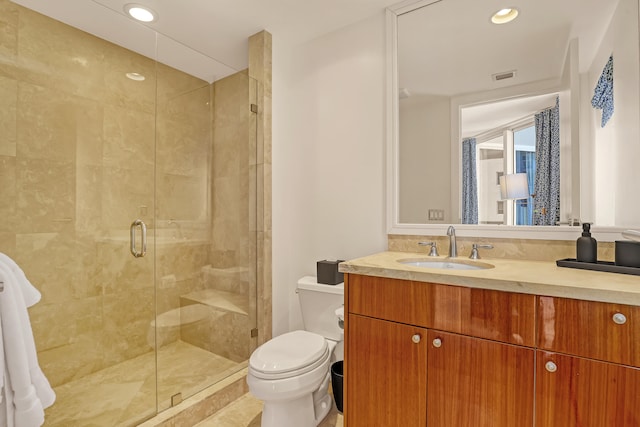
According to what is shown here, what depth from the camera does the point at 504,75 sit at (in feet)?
5.15

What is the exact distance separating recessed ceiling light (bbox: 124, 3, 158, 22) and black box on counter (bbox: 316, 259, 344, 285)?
1853 mm

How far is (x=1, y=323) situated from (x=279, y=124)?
179 cm

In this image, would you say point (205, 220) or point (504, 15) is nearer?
point (504, 15)

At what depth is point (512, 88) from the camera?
154 centimetres

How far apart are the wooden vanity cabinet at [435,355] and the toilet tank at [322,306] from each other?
0.49 m

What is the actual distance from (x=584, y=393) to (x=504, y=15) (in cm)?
169

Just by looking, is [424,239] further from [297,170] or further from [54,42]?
[54,42]

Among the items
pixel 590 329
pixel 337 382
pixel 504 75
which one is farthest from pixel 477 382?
pixel 504 75

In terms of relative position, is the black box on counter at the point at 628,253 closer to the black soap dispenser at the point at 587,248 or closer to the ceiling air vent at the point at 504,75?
the black soap dispenser at the point at 587,248

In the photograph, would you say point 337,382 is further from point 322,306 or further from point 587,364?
point 587,364

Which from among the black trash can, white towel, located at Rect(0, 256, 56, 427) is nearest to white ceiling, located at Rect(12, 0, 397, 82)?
white towel, located at Rect(0, 256, 56, 427)

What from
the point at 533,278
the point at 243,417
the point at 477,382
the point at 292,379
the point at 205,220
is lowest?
the point at 243,417

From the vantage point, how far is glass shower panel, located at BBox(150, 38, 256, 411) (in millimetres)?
2158

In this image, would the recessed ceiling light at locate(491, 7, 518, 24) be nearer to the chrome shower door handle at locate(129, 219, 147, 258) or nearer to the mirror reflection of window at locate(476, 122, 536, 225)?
the mirror reflection of window at locate(476, 122, 536, 225)
